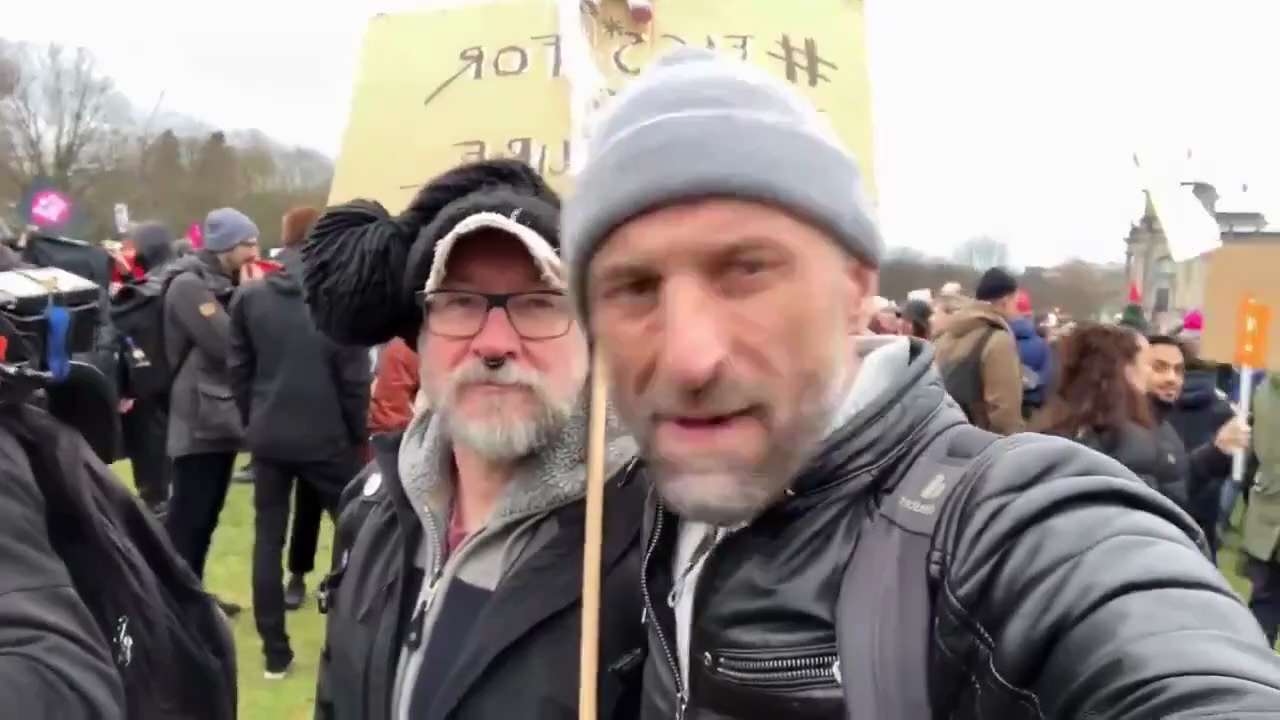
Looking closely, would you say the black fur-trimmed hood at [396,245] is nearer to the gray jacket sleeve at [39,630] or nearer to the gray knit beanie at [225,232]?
the gray jacket sleeve at [39,630]

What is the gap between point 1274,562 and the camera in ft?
15.3

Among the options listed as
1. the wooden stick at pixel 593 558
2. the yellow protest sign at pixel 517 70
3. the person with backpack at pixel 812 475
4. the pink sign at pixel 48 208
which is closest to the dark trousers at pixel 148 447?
the pink sign at pixel 48 208

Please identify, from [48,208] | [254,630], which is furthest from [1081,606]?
[48,208]

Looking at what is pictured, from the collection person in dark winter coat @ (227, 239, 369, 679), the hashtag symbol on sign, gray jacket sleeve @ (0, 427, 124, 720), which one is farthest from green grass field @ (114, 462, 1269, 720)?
the hashtag symbol on sign

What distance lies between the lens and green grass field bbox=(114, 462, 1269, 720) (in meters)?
4.35

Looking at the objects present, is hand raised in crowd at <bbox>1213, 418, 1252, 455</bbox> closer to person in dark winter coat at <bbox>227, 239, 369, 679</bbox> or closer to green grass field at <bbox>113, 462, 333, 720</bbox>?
person in dark winter coat at <bbox>227, 239, 369, 679</bbox>

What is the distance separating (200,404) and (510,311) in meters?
3.68

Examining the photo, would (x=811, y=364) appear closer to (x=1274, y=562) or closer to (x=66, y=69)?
(x=1274, y=562)

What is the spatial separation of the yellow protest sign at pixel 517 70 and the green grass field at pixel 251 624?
93.5 inches

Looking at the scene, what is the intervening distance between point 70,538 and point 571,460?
713 mm

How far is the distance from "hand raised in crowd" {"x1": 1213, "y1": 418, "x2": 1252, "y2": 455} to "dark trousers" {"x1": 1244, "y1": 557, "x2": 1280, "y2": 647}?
56cm

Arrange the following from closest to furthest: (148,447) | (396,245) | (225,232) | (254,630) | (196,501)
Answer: (396,245) < (196,501) < (254,630) < (225,232) < (148,447)

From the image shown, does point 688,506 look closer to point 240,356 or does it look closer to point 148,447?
point 240,356

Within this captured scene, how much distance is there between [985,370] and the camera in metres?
5.70
